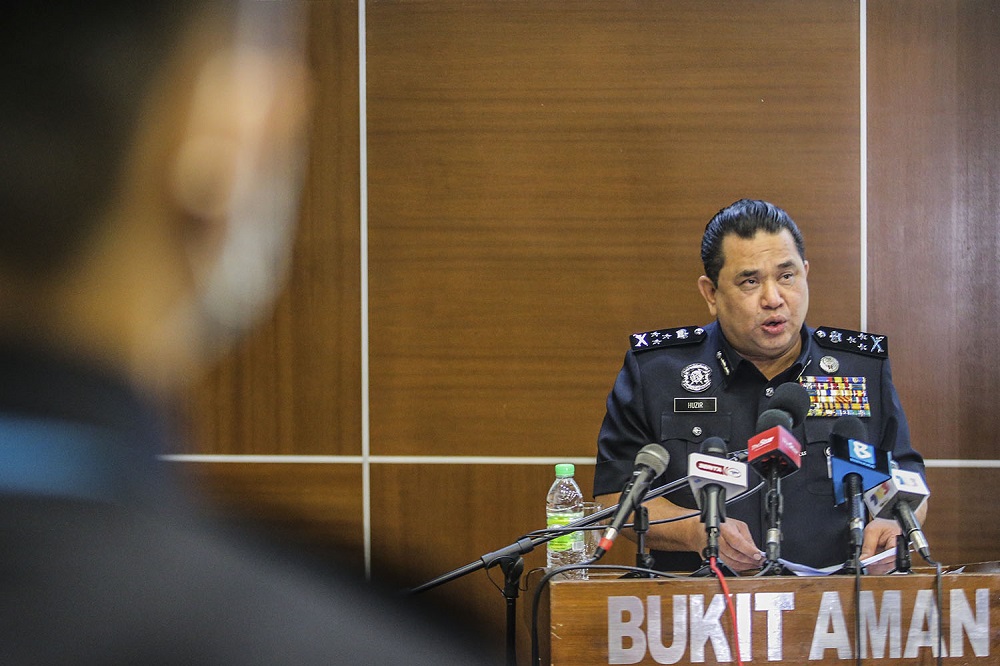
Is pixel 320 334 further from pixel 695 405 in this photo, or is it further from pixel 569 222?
pixel 695 405

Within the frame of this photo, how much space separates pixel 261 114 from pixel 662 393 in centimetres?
197

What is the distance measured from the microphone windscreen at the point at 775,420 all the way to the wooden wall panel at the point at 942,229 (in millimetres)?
1778

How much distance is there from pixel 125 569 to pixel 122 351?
11cm

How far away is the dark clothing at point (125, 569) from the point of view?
492mm

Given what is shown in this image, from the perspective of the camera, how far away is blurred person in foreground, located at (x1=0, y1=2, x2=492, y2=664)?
0.49 m

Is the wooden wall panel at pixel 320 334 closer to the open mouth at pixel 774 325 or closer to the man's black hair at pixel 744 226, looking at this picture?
the man's black hair at pixel 744 226

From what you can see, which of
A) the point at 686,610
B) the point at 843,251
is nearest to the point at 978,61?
the point at 843,251

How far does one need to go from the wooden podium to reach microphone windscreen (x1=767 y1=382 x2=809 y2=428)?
0.27 meters

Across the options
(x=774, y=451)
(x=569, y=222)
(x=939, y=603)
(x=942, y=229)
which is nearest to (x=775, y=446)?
(x=774, y=451)

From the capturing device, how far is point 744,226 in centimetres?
240

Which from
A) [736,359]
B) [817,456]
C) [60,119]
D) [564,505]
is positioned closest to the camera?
[60,119]

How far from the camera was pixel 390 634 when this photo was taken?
0.53 m

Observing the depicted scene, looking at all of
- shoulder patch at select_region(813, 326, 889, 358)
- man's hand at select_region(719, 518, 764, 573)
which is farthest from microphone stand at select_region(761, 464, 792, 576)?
shoulder patch at select_region(813, 326, 889, 358)

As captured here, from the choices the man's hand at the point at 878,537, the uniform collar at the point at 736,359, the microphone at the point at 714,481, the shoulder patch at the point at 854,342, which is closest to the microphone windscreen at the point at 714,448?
the microphone at the point at 714,481
